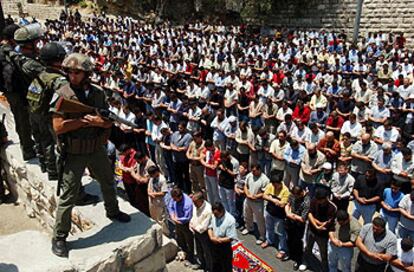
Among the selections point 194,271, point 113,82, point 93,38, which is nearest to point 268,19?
point 93,38

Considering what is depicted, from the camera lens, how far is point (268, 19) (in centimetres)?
2520

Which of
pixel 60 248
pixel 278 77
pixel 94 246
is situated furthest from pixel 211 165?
pixel 278 77

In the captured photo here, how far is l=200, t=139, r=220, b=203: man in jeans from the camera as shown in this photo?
8.22 metres

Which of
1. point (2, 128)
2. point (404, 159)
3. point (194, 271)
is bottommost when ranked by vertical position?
point (194, 271)

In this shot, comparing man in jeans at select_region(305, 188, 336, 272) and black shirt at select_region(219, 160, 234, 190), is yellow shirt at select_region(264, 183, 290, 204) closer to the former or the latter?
man in jeans at select_region(305, 188, 336, 272)

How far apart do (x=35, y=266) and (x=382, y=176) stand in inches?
254

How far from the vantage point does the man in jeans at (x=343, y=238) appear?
600 cm

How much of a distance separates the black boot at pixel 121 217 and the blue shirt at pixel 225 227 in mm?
2181

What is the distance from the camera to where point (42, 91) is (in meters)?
4.46

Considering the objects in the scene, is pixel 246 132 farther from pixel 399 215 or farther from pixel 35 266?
pixel 35 266

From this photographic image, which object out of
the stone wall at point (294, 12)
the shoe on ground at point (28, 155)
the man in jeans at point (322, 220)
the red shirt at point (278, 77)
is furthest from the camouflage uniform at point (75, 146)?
the stone wall at point (294, 12)

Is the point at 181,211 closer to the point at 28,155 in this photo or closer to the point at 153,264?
the point at 28,155

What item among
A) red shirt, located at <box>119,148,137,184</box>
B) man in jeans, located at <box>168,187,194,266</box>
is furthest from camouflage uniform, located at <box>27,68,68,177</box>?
red shirt, located at <box>119,148,137,184</box>

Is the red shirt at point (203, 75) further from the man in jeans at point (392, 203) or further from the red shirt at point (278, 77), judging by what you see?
the man in jeans at point (392, 203)
